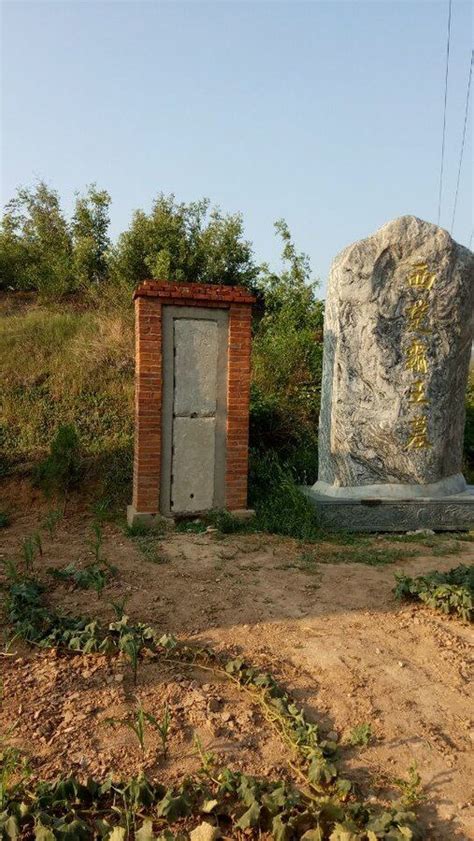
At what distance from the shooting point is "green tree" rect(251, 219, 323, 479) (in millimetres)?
8398

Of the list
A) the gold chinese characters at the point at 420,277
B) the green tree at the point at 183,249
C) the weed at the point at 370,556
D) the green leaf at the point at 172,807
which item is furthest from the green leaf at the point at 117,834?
the green tree at the point at 183,249

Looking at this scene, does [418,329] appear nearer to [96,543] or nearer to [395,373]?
[395,373]

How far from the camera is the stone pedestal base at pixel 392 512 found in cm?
619

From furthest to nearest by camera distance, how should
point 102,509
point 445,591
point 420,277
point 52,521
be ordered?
point 102,509 → point 420,277 → point 52,521 → point 445,591

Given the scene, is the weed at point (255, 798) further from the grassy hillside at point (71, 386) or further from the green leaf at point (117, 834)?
the grassy hillside at point (71, 386)

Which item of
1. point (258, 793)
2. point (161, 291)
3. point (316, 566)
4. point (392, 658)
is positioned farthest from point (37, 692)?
point (161, 291)

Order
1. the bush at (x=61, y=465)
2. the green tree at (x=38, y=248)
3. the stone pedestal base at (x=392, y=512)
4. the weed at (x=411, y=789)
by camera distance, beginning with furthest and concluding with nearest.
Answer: the green tree at (x=38, y=248), the bush at (x=61, y=465), the stone pedestal base at (x=392, y=512), the weed at (x=411, y=789)

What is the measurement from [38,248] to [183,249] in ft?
13.1

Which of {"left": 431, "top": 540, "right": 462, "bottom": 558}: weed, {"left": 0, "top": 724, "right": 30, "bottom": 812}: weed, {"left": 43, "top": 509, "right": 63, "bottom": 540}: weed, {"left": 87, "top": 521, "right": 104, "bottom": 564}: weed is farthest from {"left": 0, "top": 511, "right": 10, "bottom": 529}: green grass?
{"left": 431, "top": 540, "right": 462, "bottom": 558}: weed

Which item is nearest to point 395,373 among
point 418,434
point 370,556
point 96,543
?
point 418,434

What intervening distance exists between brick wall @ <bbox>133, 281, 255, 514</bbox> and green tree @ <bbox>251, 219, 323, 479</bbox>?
5.26 feet

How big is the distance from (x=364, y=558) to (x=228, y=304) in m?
2.78

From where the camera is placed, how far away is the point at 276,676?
3.01 meters

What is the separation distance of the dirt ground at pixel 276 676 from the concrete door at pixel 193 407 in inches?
49.8
